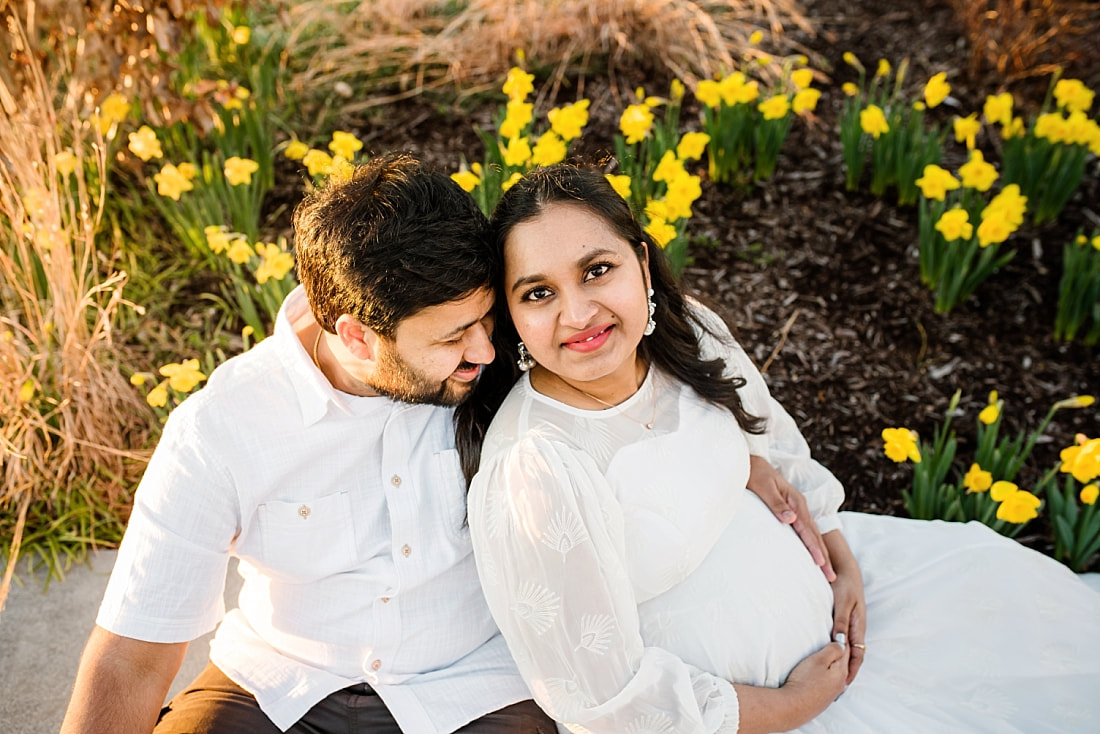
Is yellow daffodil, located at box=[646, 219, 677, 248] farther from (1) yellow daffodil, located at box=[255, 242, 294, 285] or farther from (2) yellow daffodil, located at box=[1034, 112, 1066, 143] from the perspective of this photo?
(2) yellow daffodil, located at box=[1034, 112, 1066, 143]

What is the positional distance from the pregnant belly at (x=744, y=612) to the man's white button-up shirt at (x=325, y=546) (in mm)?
363

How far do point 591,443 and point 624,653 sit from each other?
39cm

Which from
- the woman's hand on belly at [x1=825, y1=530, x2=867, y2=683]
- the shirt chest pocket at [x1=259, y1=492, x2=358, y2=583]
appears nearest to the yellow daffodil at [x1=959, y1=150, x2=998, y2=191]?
the woman's hand on belly at [x1=825, y1=530, x2=867, y2=683]

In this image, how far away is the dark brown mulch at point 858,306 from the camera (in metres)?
2.90

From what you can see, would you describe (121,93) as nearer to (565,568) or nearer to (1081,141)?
(565,568)

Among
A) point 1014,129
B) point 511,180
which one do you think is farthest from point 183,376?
point 1014,129

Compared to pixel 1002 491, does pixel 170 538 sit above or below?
above

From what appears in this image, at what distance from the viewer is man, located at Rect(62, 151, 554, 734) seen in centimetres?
166

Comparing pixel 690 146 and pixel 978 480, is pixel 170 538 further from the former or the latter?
pixel 690 146

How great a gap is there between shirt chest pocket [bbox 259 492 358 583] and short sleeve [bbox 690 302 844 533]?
87 centimetres

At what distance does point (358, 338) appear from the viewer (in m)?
1.73

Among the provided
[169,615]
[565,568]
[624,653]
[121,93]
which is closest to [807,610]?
[624,653]

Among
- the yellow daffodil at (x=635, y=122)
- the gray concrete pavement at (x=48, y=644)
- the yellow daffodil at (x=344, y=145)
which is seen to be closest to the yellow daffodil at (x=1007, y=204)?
the yellow daffodil at (x=635, y=122)

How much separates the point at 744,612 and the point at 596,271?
727 millimetres
